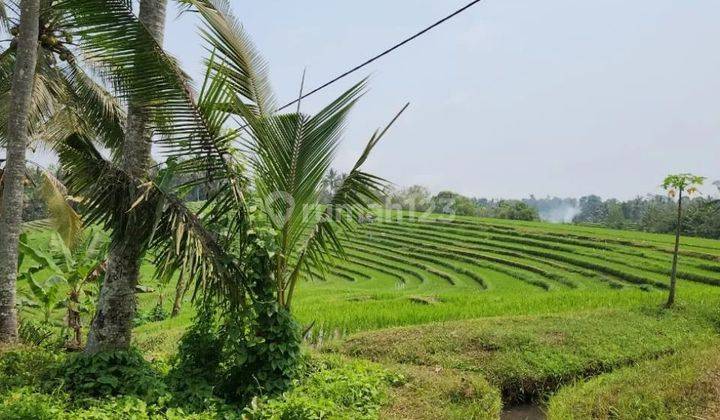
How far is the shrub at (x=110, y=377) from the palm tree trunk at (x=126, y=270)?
19 cm

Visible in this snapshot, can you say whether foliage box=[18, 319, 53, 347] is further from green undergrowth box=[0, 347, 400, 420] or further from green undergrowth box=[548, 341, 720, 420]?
green undergrowth box=[548, 341, 720, 420]

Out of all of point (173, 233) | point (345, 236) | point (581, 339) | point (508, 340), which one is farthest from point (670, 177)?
point (173, 233)

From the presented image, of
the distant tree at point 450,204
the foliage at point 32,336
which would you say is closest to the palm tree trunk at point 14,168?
the foliage at point 32,336

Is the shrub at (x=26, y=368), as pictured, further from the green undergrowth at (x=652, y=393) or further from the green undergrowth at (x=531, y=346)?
the green undergrowth at (x=652, y=393)

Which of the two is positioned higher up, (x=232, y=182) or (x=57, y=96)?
(x=57, y=96)

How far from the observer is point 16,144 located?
584 centimetres

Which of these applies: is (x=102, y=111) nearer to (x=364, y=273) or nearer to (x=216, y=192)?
(x=216, y=192)

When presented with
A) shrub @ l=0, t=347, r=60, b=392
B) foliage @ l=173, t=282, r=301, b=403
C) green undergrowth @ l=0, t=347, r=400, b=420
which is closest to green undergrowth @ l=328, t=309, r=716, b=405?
green undergrowth @ l=0, t=347, r=400, b=420

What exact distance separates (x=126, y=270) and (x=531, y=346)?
16.4 feet

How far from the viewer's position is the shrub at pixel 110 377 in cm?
427

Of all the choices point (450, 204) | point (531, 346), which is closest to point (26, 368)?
point (531, 346)

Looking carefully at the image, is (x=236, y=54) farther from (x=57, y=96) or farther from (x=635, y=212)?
(x=635, y=212)

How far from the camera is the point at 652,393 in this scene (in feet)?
16.9

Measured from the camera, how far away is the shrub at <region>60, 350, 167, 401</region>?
4266 millimetres
